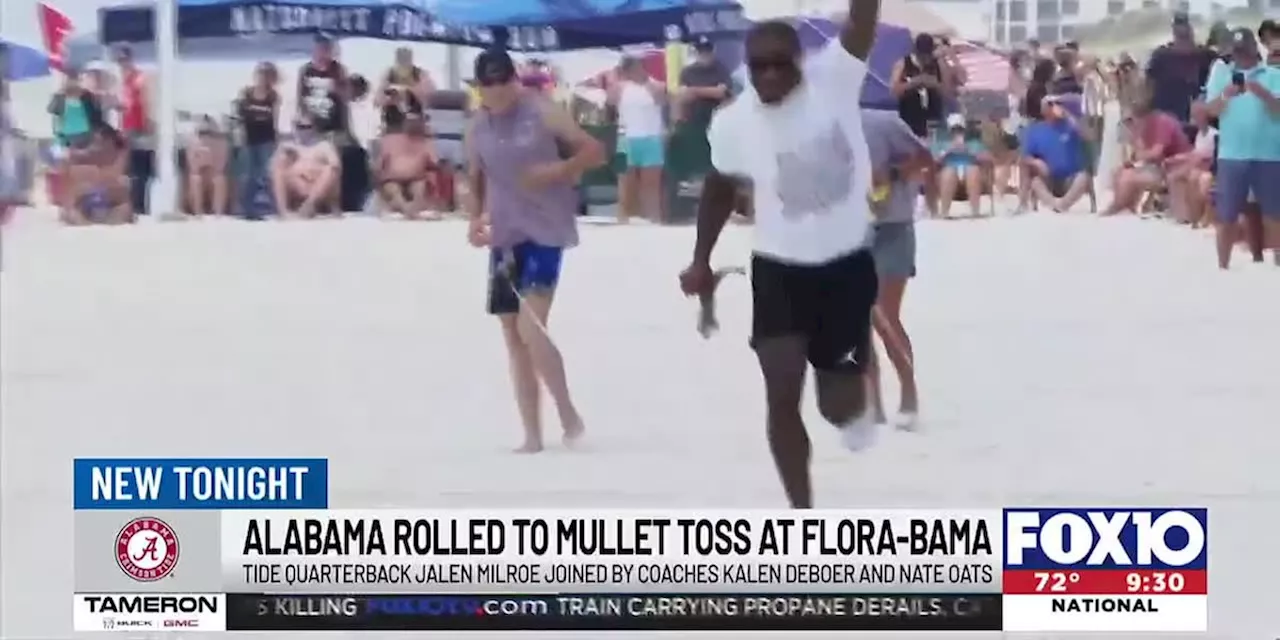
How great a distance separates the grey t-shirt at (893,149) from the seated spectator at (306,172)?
1.08 meters

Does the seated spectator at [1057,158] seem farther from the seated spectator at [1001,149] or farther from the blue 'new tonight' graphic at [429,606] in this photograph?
the blue 'new tonight' graphic at [429,606]

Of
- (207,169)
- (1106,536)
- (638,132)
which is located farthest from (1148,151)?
(207,169)

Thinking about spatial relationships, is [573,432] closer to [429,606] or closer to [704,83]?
[429,606]

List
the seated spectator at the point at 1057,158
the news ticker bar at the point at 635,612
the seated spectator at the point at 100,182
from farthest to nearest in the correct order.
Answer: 1. the seated spectator at the point at 1057,158
2. the seated spectator at the point at 100,182
3. the news ticker bar at the point at 635,612

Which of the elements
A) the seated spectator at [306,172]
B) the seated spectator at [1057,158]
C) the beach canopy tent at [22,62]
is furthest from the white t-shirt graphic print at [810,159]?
the beach canopy tent at [22,62]

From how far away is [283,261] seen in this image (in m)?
5.80

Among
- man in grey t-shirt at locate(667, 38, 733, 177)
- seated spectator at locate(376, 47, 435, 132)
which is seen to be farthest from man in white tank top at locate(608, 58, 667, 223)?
seated spectator at locate(376, 47, 435, 132)

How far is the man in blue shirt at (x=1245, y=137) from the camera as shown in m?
5.69

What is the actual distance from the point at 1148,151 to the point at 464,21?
1371 mm

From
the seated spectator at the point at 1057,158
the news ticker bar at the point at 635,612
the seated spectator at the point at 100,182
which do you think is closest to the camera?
the news ticker bar at the point at 635,612

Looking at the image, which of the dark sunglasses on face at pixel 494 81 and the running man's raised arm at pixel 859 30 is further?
the dark sunglasses on face at pixel 494 81

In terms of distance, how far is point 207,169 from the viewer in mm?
5832

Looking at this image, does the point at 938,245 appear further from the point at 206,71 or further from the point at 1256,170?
the point at 206,71

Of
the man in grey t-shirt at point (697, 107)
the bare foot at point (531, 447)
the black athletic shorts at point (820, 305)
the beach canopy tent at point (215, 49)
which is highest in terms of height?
the beach canopy tent at point (215, 49)
